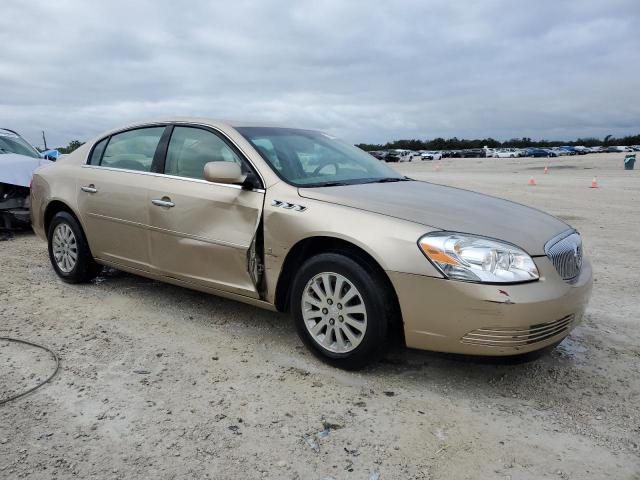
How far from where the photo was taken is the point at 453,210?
3461 millimetres

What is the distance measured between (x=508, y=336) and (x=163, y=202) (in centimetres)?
270

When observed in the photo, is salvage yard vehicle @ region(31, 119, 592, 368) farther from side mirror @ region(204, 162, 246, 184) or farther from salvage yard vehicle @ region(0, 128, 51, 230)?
salvage yard vehicle @ region(0, 128, 51, 230)

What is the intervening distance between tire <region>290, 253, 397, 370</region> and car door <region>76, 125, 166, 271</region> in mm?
1627

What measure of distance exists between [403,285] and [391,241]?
260 mm

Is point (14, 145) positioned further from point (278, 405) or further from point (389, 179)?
point (278, 405)

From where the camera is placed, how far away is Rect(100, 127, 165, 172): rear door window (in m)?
4.61

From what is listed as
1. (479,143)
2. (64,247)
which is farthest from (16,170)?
(479,143)

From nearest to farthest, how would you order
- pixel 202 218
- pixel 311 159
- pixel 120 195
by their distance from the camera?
pixel 202 218 < pixel 311 159 < pixel 120 195

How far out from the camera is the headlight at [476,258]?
9.80 feet

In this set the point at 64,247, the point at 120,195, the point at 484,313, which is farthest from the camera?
the point at 64,247

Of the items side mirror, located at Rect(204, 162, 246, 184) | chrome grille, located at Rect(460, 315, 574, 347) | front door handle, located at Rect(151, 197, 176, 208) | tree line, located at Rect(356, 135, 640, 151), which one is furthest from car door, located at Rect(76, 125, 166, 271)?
tree line, located at Rect(356, 135, 640, 151)

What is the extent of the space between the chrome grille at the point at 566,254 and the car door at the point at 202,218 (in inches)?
73.8

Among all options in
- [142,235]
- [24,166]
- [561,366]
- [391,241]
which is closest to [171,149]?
[142,235]

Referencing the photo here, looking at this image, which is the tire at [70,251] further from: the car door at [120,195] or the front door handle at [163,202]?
the front door handle at [163,202]
